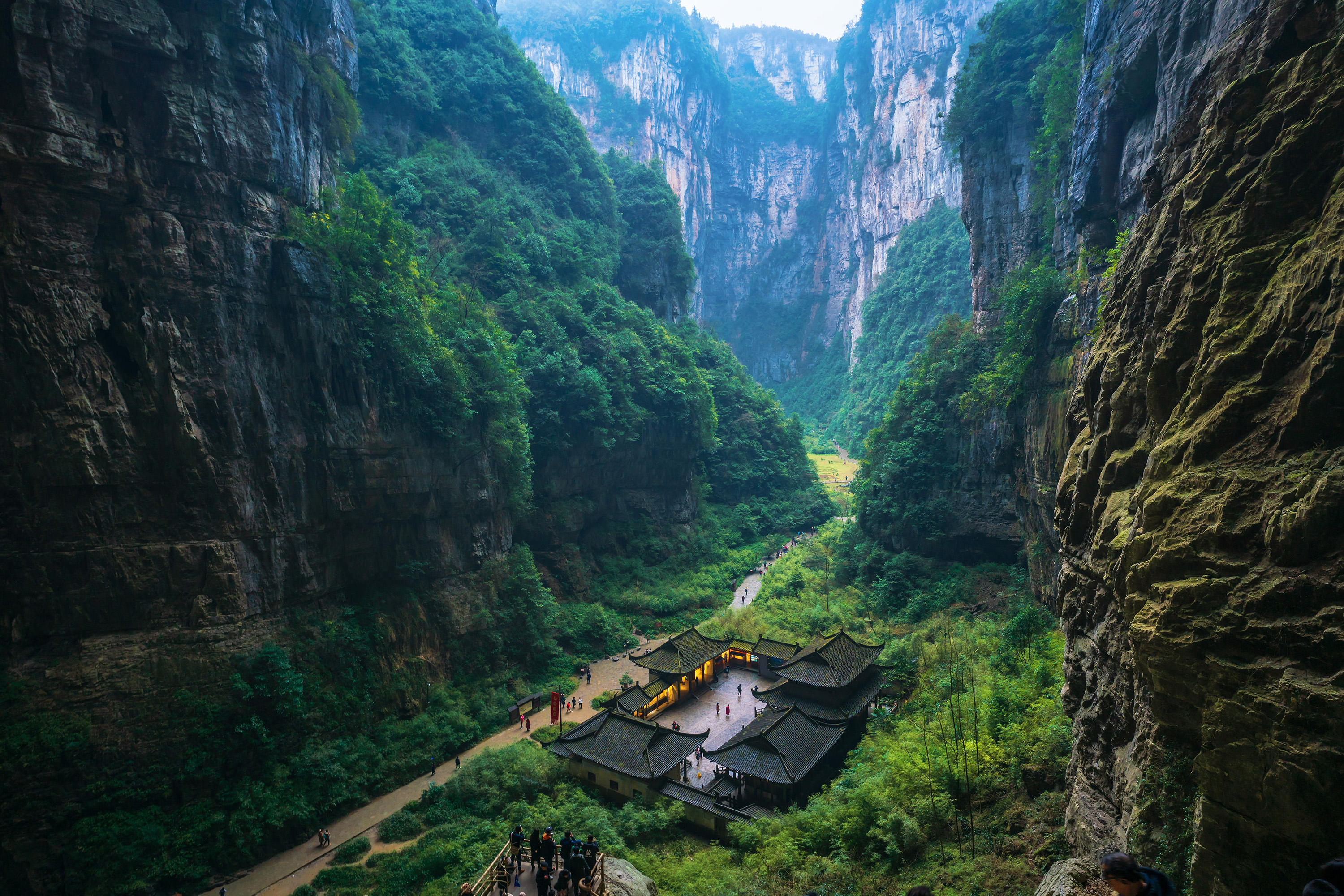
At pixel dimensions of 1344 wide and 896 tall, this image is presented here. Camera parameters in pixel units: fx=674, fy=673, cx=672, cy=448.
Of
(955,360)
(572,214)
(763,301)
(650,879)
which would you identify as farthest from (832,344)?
(650,879)

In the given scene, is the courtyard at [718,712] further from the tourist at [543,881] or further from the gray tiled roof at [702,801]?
the tourist at [543,881]

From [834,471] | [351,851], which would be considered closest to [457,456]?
[351,851]

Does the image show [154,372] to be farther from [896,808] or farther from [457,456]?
[896,808]

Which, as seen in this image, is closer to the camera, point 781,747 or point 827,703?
point 781,747

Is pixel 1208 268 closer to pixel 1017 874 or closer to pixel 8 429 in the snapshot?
pixel 1017 874

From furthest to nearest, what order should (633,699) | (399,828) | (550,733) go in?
(633,699) < (550,733) < (399,828)

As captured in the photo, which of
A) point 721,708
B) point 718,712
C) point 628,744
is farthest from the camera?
point 721,708

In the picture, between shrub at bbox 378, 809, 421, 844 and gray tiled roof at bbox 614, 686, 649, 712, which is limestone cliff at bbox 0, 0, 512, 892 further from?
gray tiled roof at bbox 614, 686, 649, 712
